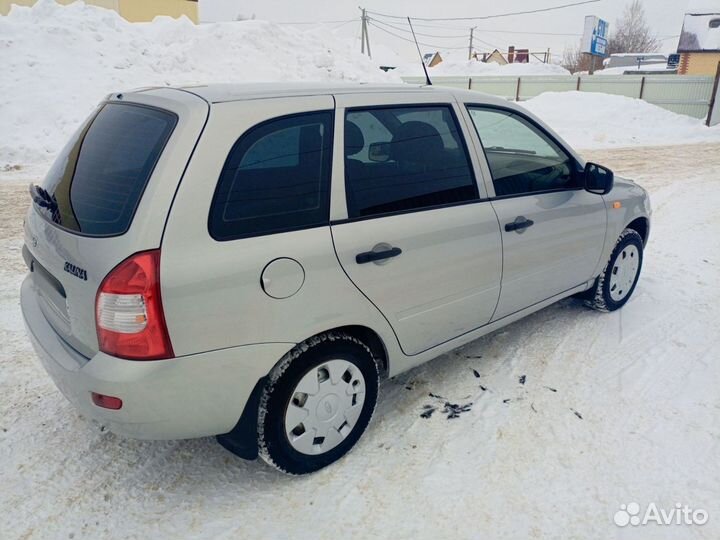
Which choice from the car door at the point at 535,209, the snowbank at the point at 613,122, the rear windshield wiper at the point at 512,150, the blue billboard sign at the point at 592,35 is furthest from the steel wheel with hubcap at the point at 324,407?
the blue billboard sign at the point at 592,35

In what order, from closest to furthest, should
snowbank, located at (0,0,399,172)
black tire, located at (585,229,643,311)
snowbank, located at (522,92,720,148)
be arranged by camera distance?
black tire, located at (585,229,643,311)
snowbank, located at (0,0,399,172)
snowbank, located at (522,92,720,148)

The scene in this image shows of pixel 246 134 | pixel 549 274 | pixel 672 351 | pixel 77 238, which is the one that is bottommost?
pixel 672 351

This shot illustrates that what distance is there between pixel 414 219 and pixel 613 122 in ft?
64.1

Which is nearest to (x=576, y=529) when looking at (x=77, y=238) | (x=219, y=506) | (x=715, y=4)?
(x=219, y=506)

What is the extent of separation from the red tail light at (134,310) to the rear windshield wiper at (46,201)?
24.3 inches

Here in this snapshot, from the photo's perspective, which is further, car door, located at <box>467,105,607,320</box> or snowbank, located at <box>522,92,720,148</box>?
snowbank, located at <box>522,92,720,148</box>

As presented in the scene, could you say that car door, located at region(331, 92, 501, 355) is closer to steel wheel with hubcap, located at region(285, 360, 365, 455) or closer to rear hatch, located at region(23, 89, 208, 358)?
steel wheel with hubcap, located at region(285, 360, 365, 455)

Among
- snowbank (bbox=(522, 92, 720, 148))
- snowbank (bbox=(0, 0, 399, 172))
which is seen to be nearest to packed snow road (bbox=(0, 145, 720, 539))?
snowbank (bbox=(0, 0, 399, 172))

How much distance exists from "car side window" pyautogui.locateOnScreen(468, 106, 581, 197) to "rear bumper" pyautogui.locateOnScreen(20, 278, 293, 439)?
1750 millimetres

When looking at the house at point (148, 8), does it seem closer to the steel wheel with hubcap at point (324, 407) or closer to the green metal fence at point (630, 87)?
the green metal fence at point (630, 87)

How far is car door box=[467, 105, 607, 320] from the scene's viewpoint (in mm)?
3270

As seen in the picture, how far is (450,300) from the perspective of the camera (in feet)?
9.86

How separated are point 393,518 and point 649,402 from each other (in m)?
1.78

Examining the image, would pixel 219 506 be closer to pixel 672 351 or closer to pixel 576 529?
pixel 576 529
